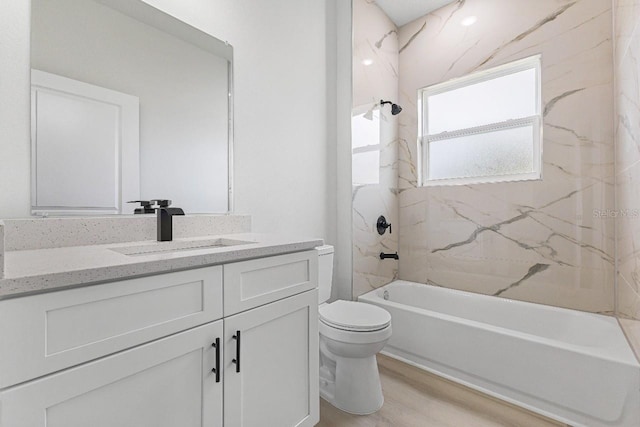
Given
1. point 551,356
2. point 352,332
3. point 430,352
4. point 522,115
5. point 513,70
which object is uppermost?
point 513,70

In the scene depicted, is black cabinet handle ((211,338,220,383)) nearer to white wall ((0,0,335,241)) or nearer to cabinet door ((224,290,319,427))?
cabinet door ((224,290,319,427))

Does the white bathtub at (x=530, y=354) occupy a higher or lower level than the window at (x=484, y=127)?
lower

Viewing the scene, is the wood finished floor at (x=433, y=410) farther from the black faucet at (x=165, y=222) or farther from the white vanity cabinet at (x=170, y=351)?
the black faucet at (x=165, y=222)

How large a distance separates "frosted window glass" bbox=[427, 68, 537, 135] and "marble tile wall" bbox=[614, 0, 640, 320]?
505 millimetres

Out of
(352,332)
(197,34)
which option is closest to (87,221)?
(197,34)

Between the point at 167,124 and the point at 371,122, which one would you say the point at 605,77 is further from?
the point at 167,124

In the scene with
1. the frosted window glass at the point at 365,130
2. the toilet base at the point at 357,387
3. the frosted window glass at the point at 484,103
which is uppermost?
the frosted window glass at the point at 484,103

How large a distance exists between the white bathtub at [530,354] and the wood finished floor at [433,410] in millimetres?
86

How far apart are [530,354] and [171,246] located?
1886 mm

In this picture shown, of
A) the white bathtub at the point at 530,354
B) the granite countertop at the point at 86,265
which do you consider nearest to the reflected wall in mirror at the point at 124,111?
the granite countertop at the point at 86,265

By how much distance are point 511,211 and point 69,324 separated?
262cm

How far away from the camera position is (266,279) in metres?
1.05

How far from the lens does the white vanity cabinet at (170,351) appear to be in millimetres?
593

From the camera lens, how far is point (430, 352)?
1.94 metres
